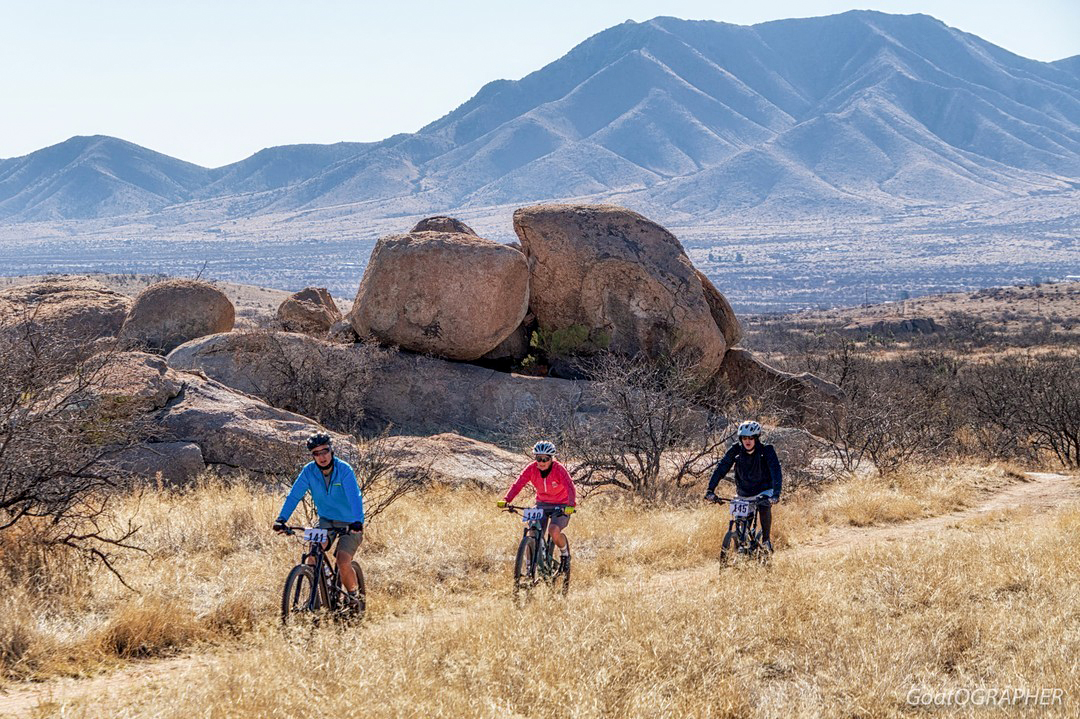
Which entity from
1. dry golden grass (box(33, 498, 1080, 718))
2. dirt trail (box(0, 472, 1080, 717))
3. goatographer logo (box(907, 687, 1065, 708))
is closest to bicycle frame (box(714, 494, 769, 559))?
dry golden grass (box(33, 498, 1080, 718))

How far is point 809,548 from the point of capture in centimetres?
1176

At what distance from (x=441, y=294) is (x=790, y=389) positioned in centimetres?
755

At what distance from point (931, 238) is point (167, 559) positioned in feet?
577

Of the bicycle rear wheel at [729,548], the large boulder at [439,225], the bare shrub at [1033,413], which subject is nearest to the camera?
the bicycle rear wheel at [729,548]

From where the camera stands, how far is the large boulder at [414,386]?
17.6 m

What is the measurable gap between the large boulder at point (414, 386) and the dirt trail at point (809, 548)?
20.3 feet

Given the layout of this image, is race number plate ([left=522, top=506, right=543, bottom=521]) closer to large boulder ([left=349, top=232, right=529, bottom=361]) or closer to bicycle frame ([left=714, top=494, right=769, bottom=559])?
bicycle frame ([left=714, top=494, right=769, bottom=559])

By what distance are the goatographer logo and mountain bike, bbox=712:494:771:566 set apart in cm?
319

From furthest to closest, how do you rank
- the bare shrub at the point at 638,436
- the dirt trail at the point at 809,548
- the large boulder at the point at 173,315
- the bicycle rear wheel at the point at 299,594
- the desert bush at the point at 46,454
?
the large boulder at the point at 173,315
the bare shrub at the point at 638,436
the desert bush at the point at 46,454
the bicycle rear wheel at the point at 299,594
the dirt trail at the point at 809,548

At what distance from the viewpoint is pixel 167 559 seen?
31.5 feet

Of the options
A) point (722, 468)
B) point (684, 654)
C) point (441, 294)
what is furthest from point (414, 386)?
point (684, 654)

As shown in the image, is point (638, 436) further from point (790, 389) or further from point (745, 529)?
point (790, 389)

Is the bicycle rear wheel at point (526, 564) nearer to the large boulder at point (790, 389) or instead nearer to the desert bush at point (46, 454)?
the desert bush at point (46, 454)

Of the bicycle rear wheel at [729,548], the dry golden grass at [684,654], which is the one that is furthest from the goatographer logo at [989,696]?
the bicycle rear wheel at [729,548]
